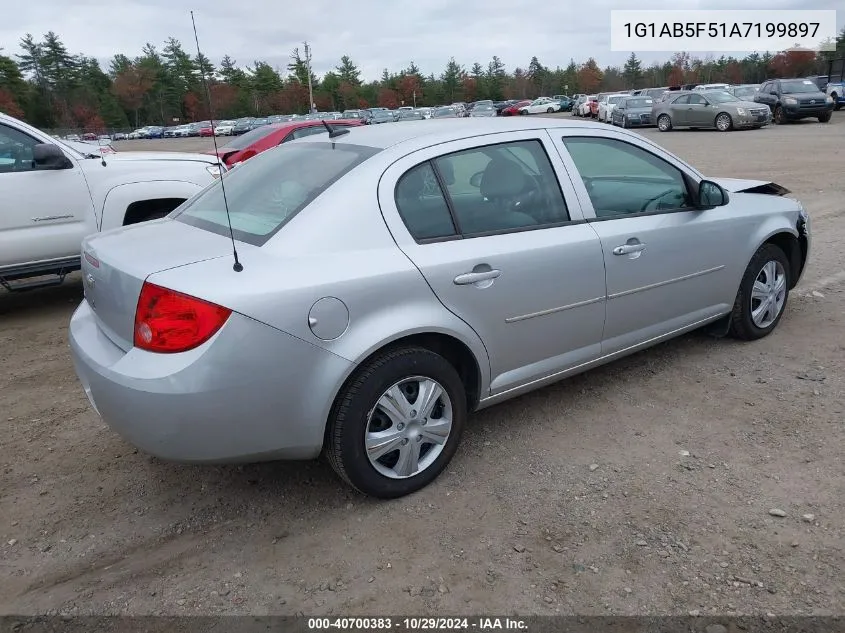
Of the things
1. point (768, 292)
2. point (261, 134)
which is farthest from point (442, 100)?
point (768, 292)

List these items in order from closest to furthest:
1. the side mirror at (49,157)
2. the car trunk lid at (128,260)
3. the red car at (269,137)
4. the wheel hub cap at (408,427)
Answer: the car trunk lid at (128,260) < the wheel hub cap at (408,427) < the side mirror at (49,157) < the red car at (269,137)

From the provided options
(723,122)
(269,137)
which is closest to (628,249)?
(269,137)

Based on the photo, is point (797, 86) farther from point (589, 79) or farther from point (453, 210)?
point (589, 79)

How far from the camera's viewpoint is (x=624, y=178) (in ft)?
13.3

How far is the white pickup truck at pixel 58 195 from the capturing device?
5707 millimetres

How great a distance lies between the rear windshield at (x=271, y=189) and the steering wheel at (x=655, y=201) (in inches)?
66.2

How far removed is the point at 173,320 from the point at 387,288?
83 centimetres

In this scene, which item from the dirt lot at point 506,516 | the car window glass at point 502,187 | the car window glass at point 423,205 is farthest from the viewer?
the car window glass at point 502,187

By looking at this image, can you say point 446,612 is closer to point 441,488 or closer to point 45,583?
point 441,488

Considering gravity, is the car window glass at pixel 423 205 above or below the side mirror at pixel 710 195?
above

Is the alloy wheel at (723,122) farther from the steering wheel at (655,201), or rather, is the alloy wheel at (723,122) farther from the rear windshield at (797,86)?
the steering wheel at (655,201)

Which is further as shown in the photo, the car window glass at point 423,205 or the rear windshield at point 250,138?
the rear windshield at point 250,138

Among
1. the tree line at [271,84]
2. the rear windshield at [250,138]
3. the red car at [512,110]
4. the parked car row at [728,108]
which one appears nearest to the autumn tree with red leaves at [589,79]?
the tree line at [271,84]

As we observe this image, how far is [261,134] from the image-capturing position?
10742 millimetres
